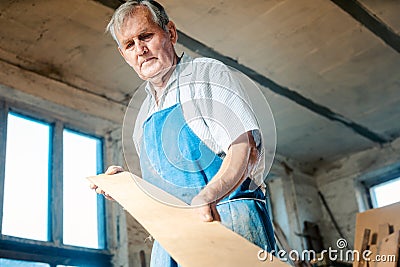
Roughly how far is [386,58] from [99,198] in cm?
189

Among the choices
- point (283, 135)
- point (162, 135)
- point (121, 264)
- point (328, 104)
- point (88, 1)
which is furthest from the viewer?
point (283, 135)

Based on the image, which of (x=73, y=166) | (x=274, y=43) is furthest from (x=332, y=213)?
(x=73, y=166)

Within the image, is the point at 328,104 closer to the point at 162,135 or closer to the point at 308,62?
the point at 308,62

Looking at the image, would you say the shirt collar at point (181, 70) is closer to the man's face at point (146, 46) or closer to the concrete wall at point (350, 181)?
the man's face at point (146, 46)

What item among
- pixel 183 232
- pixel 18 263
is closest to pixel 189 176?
pixel 183 232

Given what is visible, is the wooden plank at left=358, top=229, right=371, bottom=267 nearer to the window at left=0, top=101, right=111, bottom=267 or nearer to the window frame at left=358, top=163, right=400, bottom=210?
the window frame at left=358, top=163, right=400, bottom=210

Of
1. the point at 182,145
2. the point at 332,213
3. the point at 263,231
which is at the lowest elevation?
the point at 263,231

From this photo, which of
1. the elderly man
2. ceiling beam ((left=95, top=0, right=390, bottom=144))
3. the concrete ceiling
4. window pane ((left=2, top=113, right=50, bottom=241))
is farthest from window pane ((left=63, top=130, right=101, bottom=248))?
the elderly man

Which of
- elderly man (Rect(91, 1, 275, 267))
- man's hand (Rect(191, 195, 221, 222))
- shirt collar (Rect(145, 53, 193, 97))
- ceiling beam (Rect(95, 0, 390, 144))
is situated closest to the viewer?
man's hand (Rect(191, 195, 221, 222))

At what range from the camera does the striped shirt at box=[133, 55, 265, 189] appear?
1.35m

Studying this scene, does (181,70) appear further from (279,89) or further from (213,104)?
(279,89)

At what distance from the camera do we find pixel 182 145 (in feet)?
4.72

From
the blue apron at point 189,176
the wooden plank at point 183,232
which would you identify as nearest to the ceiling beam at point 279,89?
the blue apron at point 189,176

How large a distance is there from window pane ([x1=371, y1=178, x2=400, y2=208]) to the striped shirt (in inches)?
128
